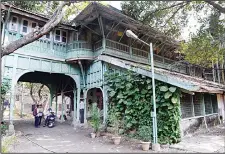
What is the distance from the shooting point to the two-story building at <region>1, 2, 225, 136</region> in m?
10.8

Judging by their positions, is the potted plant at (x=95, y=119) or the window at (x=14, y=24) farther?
the window at (x=14, y=24)

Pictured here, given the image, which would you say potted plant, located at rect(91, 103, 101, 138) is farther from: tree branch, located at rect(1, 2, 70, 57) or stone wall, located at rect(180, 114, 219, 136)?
tree branch, located at rect(1, 2, 70, 57)

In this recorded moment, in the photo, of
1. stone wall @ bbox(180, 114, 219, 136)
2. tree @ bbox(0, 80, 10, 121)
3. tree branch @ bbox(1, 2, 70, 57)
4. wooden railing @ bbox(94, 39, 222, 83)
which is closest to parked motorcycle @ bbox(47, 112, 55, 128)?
tree @ bbox(0, 80, 10, 121)

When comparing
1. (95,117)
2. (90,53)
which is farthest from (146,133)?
(90,53)

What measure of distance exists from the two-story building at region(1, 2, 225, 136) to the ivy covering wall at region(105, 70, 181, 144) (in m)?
0.69

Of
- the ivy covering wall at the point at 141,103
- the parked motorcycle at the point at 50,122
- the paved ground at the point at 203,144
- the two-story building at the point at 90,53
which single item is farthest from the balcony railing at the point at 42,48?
the paved ground at the point at 203,144

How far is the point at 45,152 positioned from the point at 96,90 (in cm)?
931

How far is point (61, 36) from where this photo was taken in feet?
44.0

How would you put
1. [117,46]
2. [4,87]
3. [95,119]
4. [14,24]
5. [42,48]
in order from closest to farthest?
[95,119], [4,87], [14,24], [42,48], [117,46]

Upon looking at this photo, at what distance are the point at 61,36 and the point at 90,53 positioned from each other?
253cm

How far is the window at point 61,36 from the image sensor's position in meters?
13.2

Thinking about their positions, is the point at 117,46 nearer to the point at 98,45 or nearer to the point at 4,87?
the point at 98,45

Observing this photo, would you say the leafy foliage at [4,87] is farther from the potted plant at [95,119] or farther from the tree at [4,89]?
the potted plant at [95,119]

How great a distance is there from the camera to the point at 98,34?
12664 mm
